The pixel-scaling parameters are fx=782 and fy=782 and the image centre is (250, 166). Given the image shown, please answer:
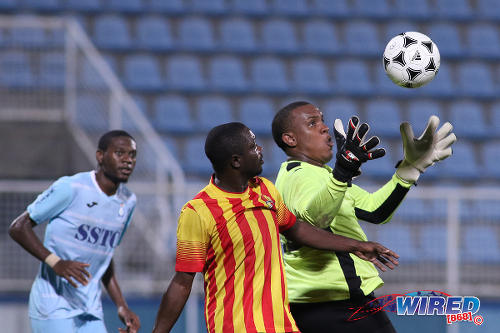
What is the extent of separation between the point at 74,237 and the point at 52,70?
4337 mm

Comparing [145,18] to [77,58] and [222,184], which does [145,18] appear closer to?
[77,58]

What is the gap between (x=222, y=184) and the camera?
3488mm

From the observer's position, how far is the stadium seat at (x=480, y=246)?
7.36 metres

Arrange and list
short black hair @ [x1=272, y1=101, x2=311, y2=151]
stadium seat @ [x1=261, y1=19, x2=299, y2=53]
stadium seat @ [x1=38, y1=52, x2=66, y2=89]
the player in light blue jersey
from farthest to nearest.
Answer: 1. stadium seat @ [x1=261, y1=19, x2=299, y2=53]
2. stadium seat @ [x1=38, y1=52, x2=66, y2=89]
3. the player in light blue jersey
4. short black hair @ [x1=272, y1=101, x2=311, y2=151]

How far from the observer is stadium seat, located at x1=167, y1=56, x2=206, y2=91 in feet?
36.7

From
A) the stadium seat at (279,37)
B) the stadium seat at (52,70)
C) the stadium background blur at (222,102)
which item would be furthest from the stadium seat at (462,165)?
the stadium seat at (52,70)

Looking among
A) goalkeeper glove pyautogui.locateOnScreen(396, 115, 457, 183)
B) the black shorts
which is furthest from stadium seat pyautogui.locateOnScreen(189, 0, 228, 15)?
the black shorts

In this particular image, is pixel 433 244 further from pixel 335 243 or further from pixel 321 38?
pixel 321 38

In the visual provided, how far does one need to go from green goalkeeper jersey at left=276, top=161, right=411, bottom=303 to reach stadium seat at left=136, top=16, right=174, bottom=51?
7.87m

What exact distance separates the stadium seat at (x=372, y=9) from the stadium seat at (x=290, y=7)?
82 centimetres

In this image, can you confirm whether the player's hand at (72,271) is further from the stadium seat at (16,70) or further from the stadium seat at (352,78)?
the stadium seat at (352,78)

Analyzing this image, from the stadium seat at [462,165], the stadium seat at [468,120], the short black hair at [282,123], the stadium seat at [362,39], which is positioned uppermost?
the stadium seat at [362,39]

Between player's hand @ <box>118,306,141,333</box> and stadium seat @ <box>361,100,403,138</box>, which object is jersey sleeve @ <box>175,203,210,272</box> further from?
stadium seat @ <box>361,100,403,138</box>

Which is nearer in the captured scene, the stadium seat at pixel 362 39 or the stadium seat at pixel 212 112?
the stadium seat at pixel 212 112
